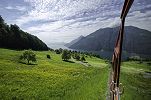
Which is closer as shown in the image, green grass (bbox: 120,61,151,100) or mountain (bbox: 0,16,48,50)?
green grass (bbox: 120,61,151,100)

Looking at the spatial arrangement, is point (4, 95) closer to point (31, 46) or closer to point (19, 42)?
point (19, 42)

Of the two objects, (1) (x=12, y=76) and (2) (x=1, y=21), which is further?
(2) (x=1, y=21)

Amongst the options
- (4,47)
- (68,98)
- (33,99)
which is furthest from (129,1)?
(4,47)

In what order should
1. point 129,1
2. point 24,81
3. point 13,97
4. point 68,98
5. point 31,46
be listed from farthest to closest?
point 31,46, point 24,81, point 13,97, point 68,98, point 129,1

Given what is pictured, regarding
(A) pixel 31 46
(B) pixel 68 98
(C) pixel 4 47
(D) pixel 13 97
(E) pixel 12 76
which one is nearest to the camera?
(B) pixel 68 98

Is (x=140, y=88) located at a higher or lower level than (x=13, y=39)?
lower

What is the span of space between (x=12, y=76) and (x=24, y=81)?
17.6 ft

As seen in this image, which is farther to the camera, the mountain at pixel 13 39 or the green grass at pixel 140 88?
the mountain at pixel 13 39

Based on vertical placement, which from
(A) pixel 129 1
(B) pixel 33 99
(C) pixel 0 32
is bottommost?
(B) pixel 33 99

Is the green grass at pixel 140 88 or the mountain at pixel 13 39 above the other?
the mountain at pixel 13 39

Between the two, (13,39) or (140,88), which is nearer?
(140,88)

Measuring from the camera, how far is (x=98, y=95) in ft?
120

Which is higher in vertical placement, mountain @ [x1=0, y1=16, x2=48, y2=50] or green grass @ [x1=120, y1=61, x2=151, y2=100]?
mountain @ [x1=0, y1=16, x2=48, y2=50]

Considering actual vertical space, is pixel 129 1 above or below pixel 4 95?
above
